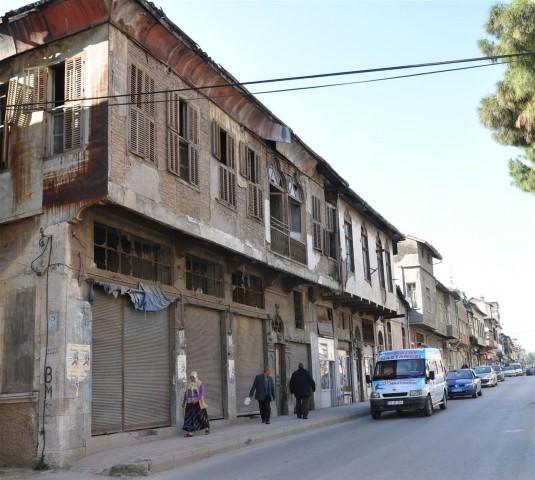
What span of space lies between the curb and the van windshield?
3803 millimetres

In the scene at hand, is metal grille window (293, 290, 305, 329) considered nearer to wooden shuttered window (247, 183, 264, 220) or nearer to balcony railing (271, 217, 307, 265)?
balcony railing (271, 217, 307, 265)

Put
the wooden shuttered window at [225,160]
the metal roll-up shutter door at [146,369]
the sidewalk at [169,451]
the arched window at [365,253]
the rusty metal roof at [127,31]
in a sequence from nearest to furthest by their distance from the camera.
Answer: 1. the sidewalk at [169,451]
2. the rusty metal roof at [127,31]
3. the metal roll-up shutter door at [146,369]
4. the wooden shuttered window at [225,160]
5. the arched window at [365,253]

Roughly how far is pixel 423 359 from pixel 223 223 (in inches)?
335

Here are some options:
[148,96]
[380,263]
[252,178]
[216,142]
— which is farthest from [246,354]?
[380,263]

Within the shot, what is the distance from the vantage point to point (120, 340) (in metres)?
13.9

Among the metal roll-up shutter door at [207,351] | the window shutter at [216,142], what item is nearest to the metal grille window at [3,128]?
the window shutter at [216,142]

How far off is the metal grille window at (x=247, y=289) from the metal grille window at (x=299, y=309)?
11.5 feet

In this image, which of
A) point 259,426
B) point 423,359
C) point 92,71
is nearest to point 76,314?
point 92,71

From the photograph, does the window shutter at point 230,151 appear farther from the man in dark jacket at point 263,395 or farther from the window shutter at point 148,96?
Result: the man in dark jacket at point 263,395

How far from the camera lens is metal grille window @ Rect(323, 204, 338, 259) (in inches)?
1004

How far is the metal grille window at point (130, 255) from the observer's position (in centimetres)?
1384

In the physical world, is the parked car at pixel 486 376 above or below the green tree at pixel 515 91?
below

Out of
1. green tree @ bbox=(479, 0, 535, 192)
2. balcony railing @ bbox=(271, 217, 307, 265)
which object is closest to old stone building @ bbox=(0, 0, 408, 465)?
balcony railing @ bbox=(271, 217, 307, 265)

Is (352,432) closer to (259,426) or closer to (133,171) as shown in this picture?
(259,426)
